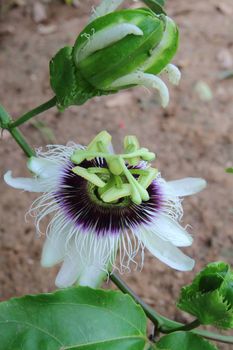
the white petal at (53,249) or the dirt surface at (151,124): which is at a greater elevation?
the white petal at (53,249)

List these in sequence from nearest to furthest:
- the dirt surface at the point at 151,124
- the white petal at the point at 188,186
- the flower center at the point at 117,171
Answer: the flower center at the point at 117,171
the white petal at the point at 188,186
the dirt surface at the point at 151,124

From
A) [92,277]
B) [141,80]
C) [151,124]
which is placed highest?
[141,80]

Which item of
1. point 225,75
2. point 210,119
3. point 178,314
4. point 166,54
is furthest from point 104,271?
point 225,75

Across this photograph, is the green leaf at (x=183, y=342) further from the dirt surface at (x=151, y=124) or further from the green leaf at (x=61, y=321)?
the dirt surface at (x=151, y=124)

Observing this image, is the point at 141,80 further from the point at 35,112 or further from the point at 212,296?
the point at 212,296

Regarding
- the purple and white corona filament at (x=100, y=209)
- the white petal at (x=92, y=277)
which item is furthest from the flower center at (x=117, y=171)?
the white petal at (x=92, y=277)

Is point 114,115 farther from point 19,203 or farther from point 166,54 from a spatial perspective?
point 166,54

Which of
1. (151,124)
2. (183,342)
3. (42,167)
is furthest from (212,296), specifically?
(151,124)

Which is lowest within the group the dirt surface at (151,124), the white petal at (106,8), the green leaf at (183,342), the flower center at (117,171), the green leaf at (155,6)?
the dirt surface at (151,124)
